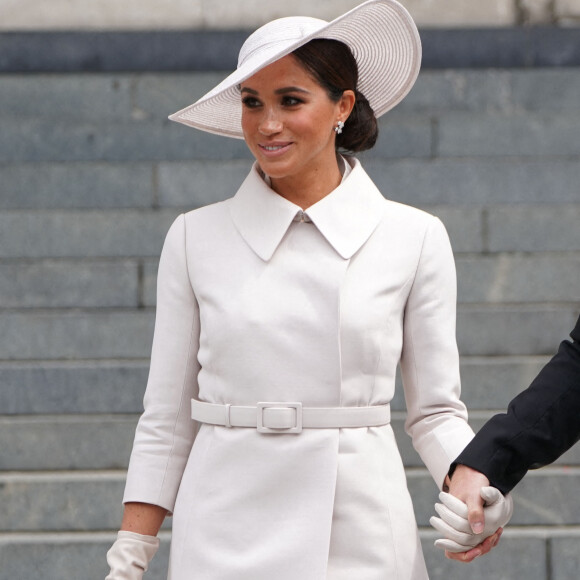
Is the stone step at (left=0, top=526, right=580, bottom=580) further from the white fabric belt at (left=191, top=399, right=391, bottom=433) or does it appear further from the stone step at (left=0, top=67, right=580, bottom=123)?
the stone step at (left=0, top=67, right=580, bottom=123)

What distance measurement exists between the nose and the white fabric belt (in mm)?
575

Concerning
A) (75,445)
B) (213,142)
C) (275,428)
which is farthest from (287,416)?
(213,142)

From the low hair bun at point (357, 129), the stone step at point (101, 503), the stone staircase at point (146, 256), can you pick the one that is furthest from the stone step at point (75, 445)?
the low hair bun at point (357, 129)

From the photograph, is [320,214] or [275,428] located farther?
[320,214]

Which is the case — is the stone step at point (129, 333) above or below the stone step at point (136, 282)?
below

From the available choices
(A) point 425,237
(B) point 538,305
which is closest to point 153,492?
(A) point 425,237

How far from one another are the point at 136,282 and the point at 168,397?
9.52 ft

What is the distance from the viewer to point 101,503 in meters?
4.98

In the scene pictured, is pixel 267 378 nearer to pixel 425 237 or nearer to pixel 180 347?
pixel 180 347

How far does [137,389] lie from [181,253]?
2.40 meters

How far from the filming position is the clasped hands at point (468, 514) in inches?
113

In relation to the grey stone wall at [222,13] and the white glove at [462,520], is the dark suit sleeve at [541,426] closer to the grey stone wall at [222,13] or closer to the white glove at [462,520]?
the white glove at [462,520]

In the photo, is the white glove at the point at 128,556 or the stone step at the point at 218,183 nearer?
the white glove at the point at 128,556

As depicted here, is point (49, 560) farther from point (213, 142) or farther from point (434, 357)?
point (213, 142)
